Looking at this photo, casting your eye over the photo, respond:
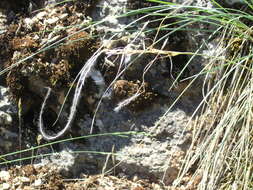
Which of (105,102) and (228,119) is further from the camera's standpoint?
(105,102)

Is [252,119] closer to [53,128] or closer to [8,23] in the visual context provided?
[53,128]

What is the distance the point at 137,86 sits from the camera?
1957mm

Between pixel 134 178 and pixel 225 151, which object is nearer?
pixel 225 151

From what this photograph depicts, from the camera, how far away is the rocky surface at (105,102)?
6.35 feet

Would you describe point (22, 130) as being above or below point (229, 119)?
below

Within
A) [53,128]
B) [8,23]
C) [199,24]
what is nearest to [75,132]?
[53,128]

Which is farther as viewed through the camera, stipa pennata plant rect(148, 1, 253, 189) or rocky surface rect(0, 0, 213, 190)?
rocky surface rect(0, 0, 213, 190)

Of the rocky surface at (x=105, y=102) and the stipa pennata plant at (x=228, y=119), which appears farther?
the rocky surface at (x=105, y=102)

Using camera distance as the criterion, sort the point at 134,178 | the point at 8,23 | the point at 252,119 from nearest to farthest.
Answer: the point at 252,119, the point at 134,178, the point at 8,23

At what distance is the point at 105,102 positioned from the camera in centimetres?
196

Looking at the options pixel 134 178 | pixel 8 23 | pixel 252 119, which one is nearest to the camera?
pixel 252 119

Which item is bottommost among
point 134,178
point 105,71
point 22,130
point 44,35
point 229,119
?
point 134,178

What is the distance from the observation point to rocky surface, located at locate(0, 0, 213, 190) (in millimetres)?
1937

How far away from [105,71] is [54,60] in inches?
9.9
